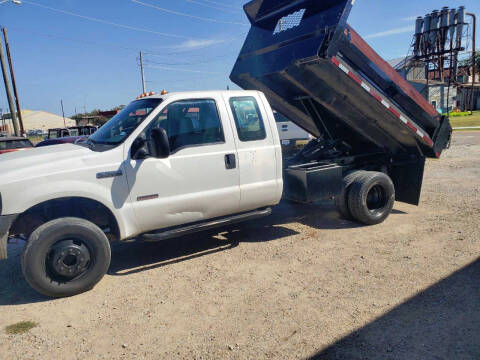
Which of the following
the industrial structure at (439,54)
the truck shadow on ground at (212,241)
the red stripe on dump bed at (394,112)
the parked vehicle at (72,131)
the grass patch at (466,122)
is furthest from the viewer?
the industrial structure at (439,54)

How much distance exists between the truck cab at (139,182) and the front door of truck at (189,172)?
12mm

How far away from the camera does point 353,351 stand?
284 centimetres

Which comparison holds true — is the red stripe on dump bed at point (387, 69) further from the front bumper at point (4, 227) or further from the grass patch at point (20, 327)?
the grass patch at point (20, 327)

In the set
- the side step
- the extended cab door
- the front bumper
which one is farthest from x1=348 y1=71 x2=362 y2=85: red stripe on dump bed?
the front bumper

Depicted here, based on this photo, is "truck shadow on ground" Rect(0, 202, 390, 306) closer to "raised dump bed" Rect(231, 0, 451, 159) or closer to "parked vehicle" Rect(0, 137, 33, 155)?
"raised dump bed" Rect(231, 0, 451, 159)

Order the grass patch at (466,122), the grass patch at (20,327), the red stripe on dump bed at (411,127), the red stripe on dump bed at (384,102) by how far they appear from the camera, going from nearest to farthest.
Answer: the grass patch at (20,327) < the red stripe on dump bed at (384,102) < the red stripe on dump bed at (411,127) < the grass patch at (466,122)

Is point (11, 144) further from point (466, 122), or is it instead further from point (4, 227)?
point (466, 122)

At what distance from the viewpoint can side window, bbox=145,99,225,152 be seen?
433 centimetres

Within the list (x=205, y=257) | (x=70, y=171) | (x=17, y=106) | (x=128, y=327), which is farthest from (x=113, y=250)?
(x=17, y=106)

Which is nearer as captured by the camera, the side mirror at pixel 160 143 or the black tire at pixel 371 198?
the side mirror at pixel 160 143

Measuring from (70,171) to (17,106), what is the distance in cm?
2458

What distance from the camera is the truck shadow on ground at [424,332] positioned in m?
2.79

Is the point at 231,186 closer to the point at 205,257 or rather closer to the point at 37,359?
the point at 205,257

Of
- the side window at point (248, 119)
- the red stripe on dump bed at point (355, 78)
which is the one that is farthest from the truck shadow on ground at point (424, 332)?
the red stripe on dump bed at point (355, 78)
